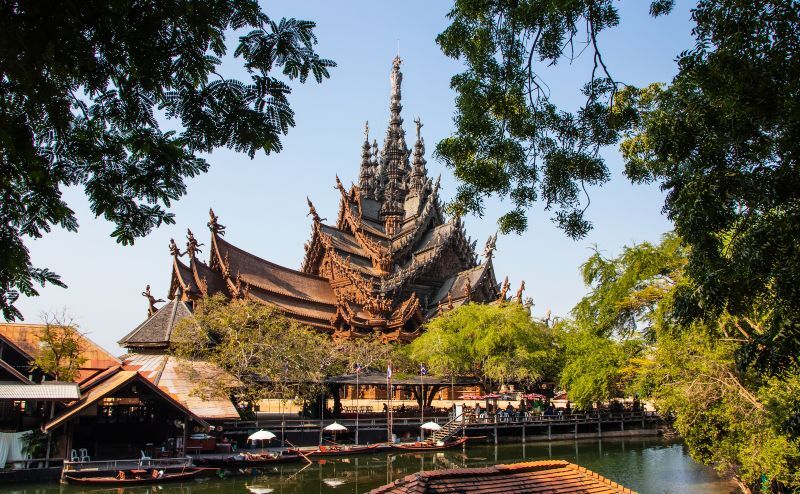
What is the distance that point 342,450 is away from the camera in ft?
84.2

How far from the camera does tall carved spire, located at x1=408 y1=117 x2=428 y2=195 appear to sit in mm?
59312

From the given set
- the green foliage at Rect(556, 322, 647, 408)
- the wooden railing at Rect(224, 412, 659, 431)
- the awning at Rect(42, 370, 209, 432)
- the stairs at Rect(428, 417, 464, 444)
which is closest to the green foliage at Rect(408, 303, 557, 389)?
the green foliage at Rect(556, 322, 647, 408)

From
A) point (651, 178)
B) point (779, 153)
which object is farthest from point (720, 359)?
point (779, 153)

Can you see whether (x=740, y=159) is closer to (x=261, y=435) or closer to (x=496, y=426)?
(x=261, y=435)

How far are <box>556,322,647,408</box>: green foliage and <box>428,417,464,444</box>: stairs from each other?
21.6 ft

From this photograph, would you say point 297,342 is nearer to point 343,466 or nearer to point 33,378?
point 343,466

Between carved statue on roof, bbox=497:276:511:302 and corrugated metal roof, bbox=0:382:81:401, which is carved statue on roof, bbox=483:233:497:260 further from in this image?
corrugated metal roof, bbox=0:382:81:401

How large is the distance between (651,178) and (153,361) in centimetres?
2259

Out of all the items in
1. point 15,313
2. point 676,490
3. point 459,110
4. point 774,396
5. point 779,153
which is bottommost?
point 676,490

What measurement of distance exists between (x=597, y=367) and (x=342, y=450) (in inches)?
544

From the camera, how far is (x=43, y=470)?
62.7ft

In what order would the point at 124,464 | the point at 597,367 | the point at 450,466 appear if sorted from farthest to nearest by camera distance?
the point at 597,367
the point at 450,466
the point at 124,464

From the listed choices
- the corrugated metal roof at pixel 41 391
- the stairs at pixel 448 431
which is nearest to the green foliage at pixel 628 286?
the stairs at pixel 448 431

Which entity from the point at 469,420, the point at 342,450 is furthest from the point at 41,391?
the point at 469,420
